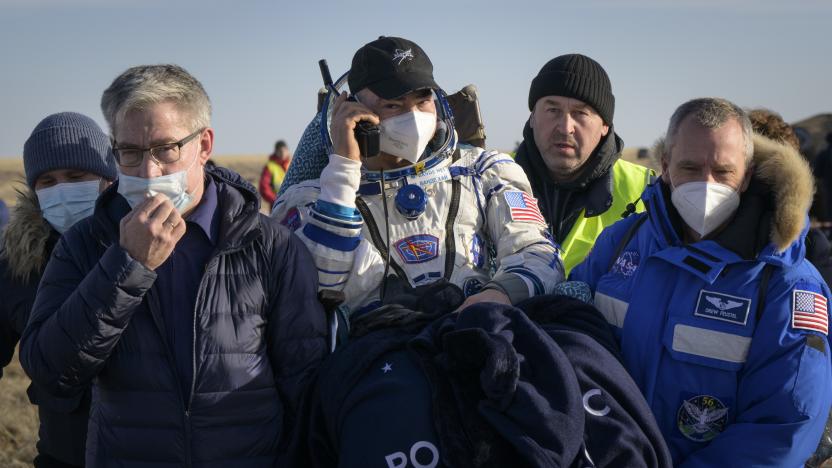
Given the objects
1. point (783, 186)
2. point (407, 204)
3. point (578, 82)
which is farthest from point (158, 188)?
point (578, 82)

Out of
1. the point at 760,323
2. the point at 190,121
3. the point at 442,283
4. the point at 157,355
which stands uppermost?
the point at 190,121

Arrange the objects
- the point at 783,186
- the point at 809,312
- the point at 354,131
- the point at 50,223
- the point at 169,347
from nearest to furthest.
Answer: the point at 169,347, the point at 809,312, the point at 783,186, the point at 354,131, the point at 50,223

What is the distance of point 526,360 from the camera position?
249 centimetres

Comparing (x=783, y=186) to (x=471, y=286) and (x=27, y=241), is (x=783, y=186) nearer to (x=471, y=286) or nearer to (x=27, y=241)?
(x=471, y=286)

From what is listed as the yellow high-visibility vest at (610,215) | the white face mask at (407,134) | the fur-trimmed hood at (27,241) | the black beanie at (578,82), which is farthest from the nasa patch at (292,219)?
the black beanie at (578,82)

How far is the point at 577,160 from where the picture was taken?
4.33 m

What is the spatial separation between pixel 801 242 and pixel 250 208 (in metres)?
1.87

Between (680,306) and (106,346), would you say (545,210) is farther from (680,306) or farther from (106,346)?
(106,346)

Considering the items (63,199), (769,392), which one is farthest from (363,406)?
(63,199)

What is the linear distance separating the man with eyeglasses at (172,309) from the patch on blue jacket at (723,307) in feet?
4.23

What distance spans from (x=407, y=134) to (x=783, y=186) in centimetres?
139

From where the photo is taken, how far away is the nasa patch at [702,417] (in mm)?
2819

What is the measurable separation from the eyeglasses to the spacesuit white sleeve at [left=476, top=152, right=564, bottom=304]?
1198mm

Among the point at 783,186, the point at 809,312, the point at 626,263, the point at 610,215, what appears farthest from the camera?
the point at 610,215
